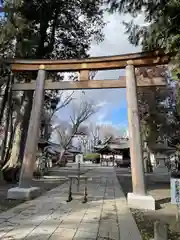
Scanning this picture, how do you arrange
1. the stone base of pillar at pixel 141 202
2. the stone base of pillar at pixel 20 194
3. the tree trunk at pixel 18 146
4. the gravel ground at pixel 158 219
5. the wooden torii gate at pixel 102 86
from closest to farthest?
1. the gravel ground at pixel 158 219
2. the stone base of pillar at pixel 141 202
3. the wooden torii gate at pixel 102 86
4. the stone base of pillar at pixel 20 194
5. the tree trunk at pixel 18 146

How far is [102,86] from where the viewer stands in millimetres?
10445

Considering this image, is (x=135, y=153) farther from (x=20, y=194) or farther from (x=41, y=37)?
(x=41, y=37)

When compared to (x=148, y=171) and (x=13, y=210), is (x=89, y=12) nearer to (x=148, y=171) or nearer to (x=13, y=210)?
(x=13, y=210)

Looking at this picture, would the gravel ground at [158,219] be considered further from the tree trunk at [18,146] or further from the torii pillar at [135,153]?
the tree trunk at [18,146]

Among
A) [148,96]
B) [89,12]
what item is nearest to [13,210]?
[89,12]

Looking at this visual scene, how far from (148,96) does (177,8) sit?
688 inches

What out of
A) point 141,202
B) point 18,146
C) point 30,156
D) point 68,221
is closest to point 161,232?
point 68,221

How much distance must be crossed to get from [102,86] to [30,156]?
340cm

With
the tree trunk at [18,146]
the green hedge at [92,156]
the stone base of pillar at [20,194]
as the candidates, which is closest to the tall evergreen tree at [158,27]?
the stone base of pillar at [20,194]

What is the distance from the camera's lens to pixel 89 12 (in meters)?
15.5

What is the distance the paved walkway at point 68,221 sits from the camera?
5207 millimetres

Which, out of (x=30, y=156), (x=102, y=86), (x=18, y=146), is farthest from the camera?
(x=18, y=146)

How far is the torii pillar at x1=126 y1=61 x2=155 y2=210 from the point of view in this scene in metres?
8.70

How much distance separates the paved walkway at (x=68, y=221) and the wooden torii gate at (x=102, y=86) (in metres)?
0.80
